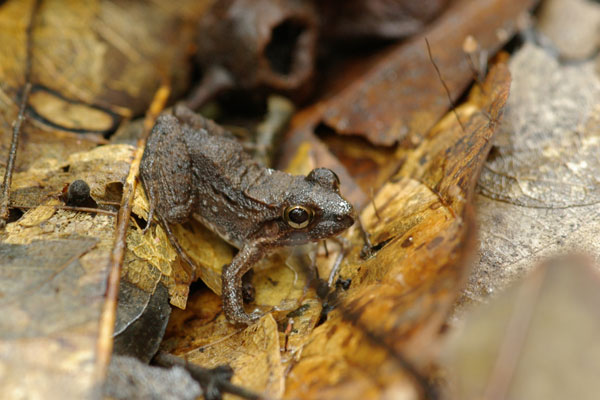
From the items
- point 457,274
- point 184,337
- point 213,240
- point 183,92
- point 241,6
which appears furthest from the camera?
point 183,92

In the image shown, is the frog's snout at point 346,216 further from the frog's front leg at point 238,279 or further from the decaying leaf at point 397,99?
the frog's front leg at point 238,279

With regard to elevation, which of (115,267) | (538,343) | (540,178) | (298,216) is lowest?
(115,267)

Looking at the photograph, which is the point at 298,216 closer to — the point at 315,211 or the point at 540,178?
the point at 315,211

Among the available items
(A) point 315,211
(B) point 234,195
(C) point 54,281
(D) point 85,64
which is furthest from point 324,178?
(D) point 85,64

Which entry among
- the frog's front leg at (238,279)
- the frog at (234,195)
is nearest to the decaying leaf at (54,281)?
the frog at (234,195)

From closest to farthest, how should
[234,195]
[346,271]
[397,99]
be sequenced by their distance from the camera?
[346,271] → [234,195] → [397,99]

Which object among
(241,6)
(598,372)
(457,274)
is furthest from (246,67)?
(598,372)

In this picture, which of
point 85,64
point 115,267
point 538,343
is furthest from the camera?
point 85,64

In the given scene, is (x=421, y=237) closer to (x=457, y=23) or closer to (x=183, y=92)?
(x=457, y=23)
